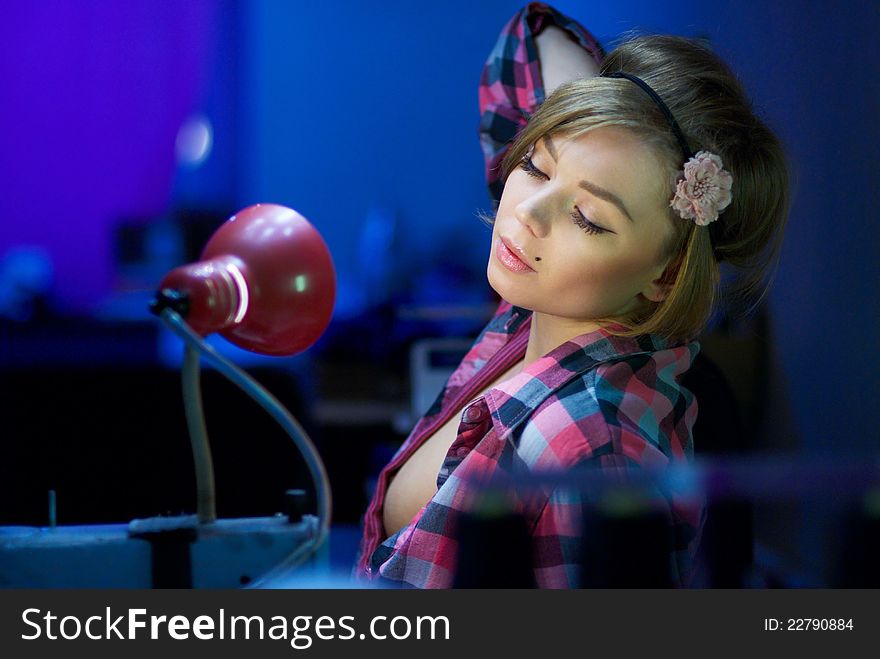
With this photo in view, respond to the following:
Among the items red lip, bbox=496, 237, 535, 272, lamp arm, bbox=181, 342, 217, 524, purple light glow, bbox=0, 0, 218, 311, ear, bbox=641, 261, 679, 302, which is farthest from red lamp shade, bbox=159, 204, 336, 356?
purple light glow, bbox=0, 0, 218, 311

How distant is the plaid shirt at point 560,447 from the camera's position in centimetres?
60

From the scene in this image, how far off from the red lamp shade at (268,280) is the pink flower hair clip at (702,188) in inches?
12.0

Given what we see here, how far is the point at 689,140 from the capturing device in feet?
2.44

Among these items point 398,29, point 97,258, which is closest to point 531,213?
point 398,29

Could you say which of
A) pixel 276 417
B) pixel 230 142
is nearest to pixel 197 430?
pixel 276 417

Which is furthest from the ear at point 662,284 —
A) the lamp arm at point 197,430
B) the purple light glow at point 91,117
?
the purple light glow at point 91,117

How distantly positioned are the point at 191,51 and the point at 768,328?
2204 mm

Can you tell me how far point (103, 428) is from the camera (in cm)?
188

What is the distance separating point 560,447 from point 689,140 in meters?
0.27

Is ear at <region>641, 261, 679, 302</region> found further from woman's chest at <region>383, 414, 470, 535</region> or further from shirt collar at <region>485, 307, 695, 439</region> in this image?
woman's chest at <region>383, 414, 470, 535</region>

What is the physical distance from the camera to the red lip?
0.74 m

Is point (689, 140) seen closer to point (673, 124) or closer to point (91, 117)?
point (673, 124)

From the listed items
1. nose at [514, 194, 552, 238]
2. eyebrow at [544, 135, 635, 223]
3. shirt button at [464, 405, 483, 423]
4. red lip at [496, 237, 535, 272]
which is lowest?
shirt button at [464, 405, 483, 423]

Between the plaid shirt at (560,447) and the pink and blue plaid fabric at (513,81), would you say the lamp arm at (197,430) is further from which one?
the pink and blue plaid fabric at (513,81)
